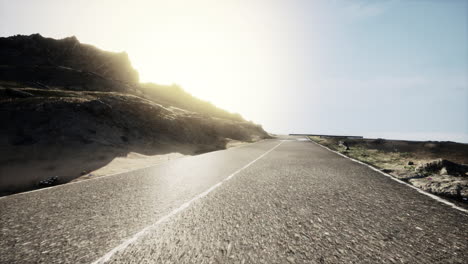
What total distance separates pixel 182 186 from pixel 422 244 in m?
5.24

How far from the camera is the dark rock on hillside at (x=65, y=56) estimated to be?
209ft

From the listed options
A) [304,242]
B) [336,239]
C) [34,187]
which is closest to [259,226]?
[304,242]

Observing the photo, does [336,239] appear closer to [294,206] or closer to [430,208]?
[294,206]

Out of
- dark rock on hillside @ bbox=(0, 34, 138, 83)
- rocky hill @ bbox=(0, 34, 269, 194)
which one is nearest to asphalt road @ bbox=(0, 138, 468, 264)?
rocky hill @ bbox=(0, 34, 269, 194)

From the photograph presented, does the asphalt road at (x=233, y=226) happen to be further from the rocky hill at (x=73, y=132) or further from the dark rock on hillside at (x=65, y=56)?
the dark rock on hillside at (x=65, y=56)

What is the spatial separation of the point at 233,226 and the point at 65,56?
9533 centimetres

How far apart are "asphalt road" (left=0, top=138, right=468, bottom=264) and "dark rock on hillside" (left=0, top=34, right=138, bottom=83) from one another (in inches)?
2913

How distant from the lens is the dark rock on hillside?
209 ft

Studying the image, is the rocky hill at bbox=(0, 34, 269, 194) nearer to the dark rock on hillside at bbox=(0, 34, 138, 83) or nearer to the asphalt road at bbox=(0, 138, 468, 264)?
the asphalt road at bbox=(0, 138, 468, 264)

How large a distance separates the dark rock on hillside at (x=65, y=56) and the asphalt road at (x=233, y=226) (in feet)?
243

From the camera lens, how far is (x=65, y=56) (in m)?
70.2

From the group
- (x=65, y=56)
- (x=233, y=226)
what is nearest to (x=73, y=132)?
(x=233, y=226)

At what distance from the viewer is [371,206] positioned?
13.1ft

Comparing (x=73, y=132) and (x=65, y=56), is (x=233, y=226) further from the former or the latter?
(x=65, y=56)
